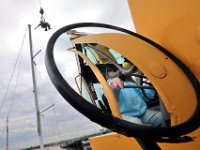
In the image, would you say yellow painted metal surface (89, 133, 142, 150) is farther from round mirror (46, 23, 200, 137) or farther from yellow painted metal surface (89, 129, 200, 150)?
round mirror (46, 23, 200, 137)

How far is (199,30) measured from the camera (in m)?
1.65

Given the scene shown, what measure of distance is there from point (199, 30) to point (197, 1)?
0.71 ft

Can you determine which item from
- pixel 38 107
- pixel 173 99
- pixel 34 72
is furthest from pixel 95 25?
pixel 34 72

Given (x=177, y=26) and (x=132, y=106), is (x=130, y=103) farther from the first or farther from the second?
(x=177, y=26)

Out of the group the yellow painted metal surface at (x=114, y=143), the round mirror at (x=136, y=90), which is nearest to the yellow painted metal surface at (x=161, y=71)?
the round mirror at (x=136, y=90)

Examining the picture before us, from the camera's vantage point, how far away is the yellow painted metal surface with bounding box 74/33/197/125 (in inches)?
62.6

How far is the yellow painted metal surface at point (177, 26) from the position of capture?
1.72 metres

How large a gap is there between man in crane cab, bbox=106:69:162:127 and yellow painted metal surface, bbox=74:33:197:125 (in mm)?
220

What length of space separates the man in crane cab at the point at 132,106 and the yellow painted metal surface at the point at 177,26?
46cm

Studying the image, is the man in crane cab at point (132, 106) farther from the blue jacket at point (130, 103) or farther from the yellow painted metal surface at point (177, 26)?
the yellow painted metal surface at point (177, 26)

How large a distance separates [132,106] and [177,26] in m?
0.72

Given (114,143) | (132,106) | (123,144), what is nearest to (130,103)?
(132,106)

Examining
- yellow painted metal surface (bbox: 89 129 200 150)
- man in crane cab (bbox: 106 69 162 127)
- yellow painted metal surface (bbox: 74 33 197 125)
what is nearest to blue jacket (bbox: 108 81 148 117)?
man in crane cab (bbox: 106 69 162 127)

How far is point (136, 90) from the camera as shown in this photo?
7.14 feet
